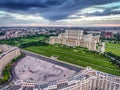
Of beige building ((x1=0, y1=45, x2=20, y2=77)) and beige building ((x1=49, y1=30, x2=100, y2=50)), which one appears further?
beige building ((x1=49, y1=30, x2=100, y2=50))

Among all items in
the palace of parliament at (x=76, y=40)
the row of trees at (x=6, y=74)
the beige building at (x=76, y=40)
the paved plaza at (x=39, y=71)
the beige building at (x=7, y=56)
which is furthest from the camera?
the beige building at (x=76, y=40)

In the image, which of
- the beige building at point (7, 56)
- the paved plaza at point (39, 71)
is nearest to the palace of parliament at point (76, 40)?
the paved plaza at point (39, 71)

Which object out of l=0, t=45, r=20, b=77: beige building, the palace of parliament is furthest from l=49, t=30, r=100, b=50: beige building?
l=0, t=45, r=20, b=77: beige building

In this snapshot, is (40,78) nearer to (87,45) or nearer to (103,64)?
(103,64)

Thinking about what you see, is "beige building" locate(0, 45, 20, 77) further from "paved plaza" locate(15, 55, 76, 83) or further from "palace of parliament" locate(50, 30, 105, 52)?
"palace of parliament" locate(50, 30, 105, 52)

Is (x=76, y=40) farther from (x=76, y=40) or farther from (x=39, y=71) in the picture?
(x=39, y=71)

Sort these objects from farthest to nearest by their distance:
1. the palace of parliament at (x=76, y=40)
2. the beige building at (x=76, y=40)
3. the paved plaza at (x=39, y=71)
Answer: the beige building at (x=76, y=40) → the palace of parliament at (x=76, y=40) → the paved plaza at (x=39, y=71)

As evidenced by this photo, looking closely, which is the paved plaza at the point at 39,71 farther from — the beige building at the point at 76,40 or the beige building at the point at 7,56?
the beige building at the point at 76,40

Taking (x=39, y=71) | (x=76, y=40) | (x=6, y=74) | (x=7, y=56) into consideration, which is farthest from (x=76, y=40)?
(x=6, y=74)

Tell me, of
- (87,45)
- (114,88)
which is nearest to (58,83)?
(114,88)
